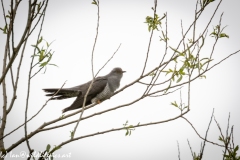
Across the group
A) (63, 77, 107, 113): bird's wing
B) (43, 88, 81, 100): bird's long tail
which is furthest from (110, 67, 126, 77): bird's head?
(43, 88, 81, 100): bird's long tail

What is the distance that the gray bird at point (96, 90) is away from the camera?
5484 mm

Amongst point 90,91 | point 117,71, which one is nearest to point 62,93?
point 90,91

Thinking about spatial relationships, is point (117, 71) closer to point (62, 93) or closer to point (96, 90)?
point (96, 90)

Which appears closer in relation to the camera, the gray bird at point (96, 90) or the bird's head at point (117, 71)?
the gray bird at point (96, 90)

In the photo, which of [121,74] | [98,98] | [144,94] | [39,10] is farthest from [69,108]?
[39,10]

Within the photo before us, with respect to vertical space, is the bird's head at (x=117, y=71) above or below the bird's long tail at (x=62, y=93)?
above

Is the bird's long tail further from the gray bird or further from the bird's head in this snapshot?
the bird's head

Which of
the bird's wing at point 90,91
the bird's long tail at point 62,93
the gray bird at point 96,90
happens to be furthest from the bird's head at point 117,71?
the bird's long tail at point 62,93

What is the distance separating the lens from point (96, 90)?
6344 millimetres

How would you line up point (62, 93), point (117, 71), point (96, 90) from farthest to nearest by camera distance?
1. point (117, 71)
2. point (96, 90)
3. point (62, 93)

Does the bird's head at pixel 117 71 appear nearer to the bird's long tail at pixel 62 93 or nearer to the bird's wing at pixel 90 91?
the bird's wing at pixel 90 91

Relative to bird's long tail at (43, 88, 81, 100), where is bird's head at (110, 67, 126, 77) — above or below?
above

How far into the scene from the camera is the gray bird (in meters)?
5.48

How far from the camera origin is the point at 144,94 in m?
2.44
